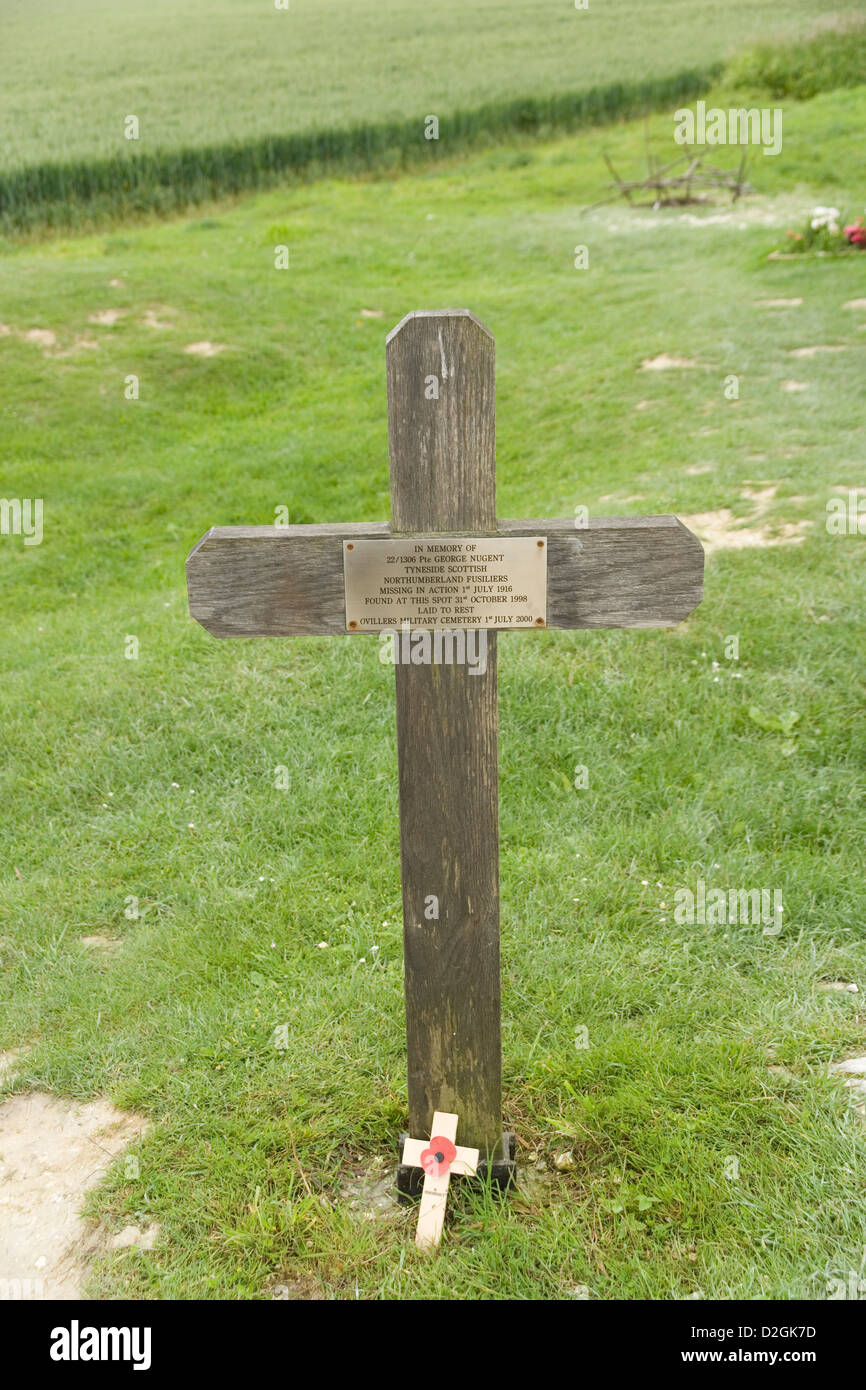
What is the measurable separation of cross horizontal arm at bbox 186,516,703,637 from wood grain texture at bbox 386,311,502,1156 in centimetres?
16

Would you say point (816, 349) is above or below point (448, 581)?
below

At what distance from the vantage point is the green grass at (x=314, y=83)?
827 inches

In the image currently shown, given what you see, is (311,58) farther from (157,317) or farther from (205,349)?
(205,349)

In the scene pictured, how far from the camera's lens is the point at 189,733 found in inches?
212

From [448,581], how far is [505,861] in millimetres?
2002

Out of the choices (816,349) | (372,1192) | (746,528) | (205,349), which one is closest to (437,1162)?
(372,1192)

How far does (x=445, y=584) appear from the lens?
2.50m

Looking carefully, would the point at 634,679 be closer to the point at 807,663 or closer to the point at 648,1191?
the point at 807,663

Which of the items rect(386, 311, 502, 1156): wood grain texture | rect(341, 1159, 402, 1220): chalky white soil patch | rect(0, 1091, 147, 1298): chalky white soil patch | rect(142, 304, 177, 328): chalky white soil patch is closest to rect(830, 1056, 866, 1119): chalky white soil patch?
rect(386, 311, 502, 1156): wood grain texture

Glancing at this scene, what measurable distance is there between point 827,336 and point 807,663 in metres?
6.21

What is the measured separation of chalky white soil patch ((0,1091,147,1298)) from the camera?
9.12 feet

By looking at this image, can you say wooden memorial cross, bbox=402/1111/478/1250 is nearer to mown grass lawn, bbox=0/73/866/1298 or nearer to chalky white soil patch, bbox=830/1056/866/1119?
mown grass lawn, bbox=0/73/866/1298

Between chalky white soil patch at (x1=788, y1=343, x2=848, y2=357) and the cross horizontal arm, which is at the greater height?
the cross horizontal arm
